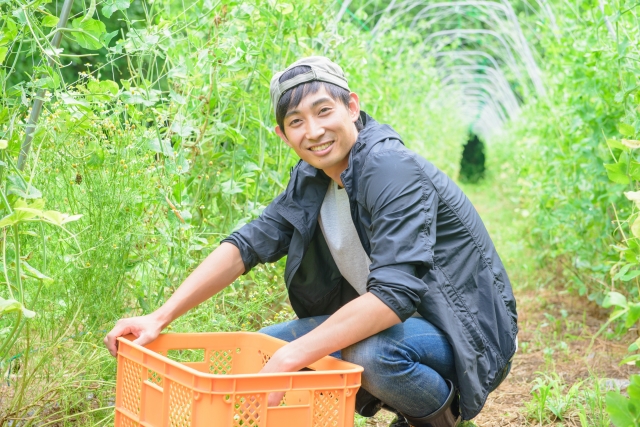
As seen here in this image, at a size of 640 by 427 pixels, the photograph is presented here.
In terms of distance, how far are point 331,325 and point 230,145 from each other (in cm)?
122

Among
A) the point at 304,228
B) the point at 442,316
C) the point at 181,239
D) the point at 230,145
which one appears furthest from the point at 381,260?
the point at 230,145

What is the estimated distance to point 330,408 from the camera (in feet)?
5.17

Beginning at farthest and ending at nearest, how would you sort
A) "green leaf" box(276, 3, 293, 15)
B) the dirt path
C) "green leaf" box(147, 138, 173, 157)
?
"green leaf" box(276, 3, 293, 15)
the dirt path
"green leaf" box(147, 138, 173, 157)

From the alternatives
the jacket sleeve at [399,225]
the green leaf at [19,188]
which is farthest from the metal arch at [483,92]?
the green leaf at [19,188]

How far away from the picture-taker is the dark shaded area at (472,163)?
48.4 feet

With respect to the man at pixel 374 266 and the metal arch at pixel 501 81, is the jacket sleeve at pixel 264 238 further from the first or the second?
the metal arch at pixel 501 81

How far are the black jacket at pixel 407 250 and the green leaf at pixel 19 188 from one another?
64 cm

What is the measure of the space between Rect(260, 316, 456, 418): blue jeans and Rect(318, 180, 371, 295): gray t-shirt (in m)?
0.25

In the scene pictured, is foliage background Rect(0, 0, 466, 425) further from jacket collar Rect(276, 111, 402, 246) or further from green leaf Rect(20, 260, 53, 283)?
jacket collar Rect(276, 111, 402, 246)

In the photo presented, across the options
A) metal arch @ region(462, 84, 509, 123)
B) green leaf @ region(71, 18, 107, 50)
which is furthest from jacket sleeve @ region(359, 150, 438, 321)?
metal arch @ region(462, 84, 509, 123)

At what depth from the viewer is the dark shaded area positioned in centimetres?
1477

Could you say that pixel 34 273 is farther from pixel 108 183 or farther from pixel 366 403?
pixel 366 403

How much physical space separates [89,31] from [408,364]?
111 centimetres

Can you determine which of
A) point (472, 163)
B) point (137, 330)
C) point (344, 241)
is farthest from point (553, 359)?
Answer: point (472, 163)
